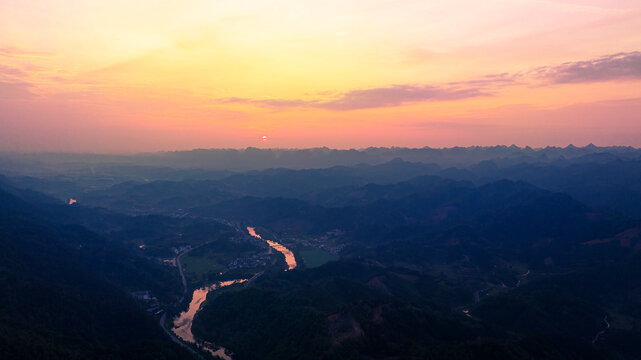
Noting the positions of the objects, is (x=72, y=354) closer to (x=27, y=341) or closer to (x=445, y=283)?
(x=27, y=341)

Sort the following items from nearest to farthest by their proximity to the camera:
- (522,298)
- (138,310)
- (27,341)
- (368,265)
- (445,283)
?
(27,341)
(138,310)
(522,298)
(445,283)
(368,265)

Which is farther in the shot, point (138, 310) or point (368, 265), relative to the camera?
point (368, 265)

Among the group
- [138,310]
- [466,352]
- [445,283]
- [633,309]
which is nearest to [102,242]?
[138,310]

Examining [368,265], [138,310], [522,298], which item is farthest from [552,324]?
[138,310]

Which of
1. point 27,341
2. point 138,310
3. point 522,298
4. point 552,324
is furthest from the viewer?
point 522,298

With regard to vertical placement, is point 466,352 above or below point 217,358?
above

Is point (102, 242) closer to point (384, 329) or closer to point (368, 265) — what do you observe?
point (368, 265)

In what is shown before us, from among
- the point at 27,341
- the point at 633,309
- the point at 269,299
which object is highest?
the point at 27,341
